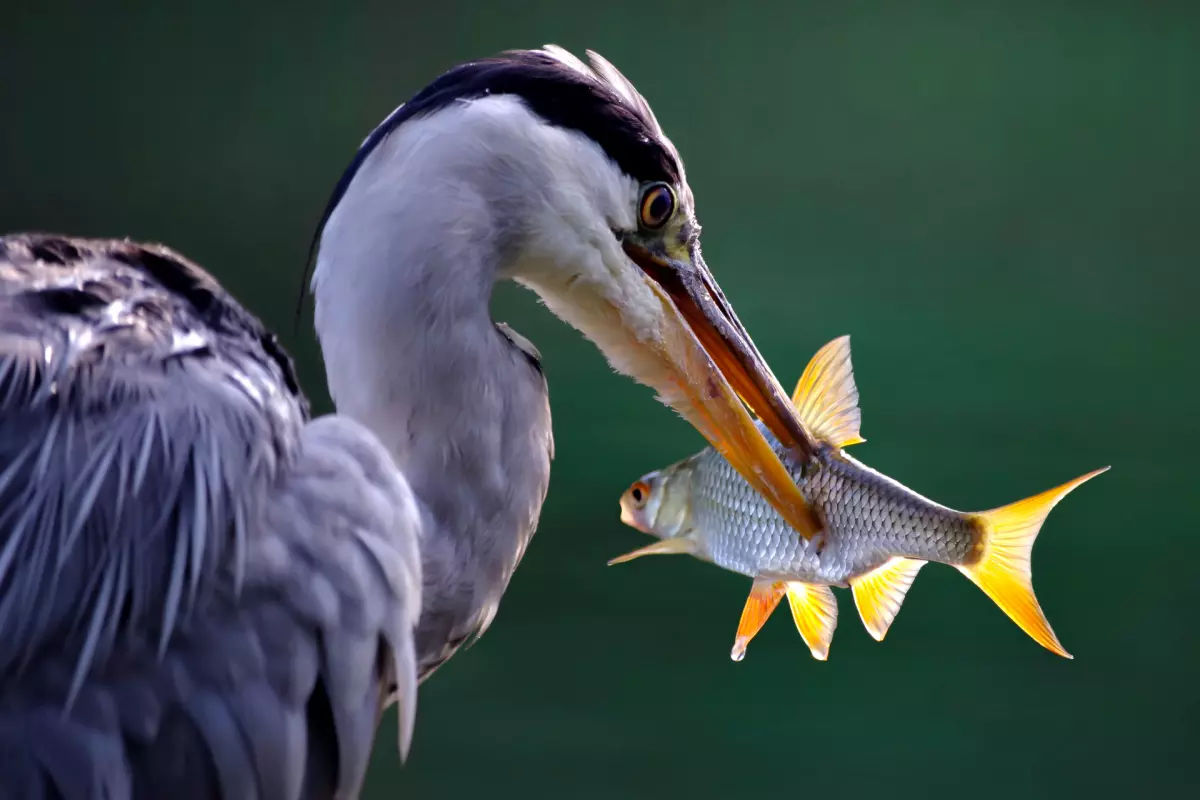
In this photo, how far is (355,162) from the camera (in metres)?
0.87

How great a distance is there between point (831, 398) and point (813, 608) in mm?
186

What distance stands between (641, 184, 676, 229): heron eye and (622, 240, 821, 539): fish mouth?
0.02 metres

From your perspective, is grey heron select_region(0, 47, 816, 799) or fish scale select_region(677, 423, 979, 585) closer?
grey heron select_region(0, 47, 816, 799)

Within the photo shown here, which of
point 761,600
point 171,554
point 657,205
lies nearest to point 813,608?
point 761,600

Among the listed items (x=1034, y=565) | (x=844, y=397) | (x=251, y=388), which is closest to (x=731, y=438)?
(x=844, y=397)

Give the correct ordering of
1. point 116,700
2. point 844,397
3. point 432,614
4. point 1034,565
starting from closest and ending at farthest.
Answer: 1. point 116,700
2. point 432,614
3. point 844,397
4. point 1034,565

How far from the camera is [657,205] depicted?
0.90 metres

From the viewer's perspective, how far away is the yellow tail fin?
0.93 m

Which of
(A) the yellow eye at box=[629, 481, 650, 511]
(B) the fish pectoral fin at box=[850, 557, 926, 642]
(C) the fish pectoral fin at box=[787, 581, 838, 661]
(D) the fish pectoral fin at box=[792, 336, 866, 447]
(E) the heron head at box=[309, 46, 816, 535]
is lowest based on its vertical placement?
(C) the fish pectoral fin at box=[787, 581, 838, 661]

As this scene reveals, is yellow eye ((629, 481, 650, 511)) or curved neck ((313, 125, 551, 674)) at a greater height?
curved neck ((313, 125, 551, 674))

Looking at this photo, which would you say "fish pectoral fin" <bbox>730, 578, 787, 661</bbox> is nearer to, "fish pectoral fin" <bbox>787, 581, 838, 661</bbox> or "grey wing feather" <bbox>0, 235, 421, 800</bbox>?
"fish pectoral fin" <bbox>787, 581, 838, 661</bbox>

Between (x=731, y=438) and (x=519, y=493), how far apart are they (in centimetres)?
18

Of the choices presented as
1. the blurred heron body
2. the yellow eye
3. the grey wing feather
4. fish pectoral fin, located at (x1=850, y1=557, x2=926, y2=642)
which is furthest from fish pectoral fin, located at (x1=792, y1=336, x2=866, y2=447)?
the grey wing feather

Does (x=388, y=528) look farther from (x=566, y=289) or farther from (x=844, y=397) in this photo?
(x=844, y=397)
